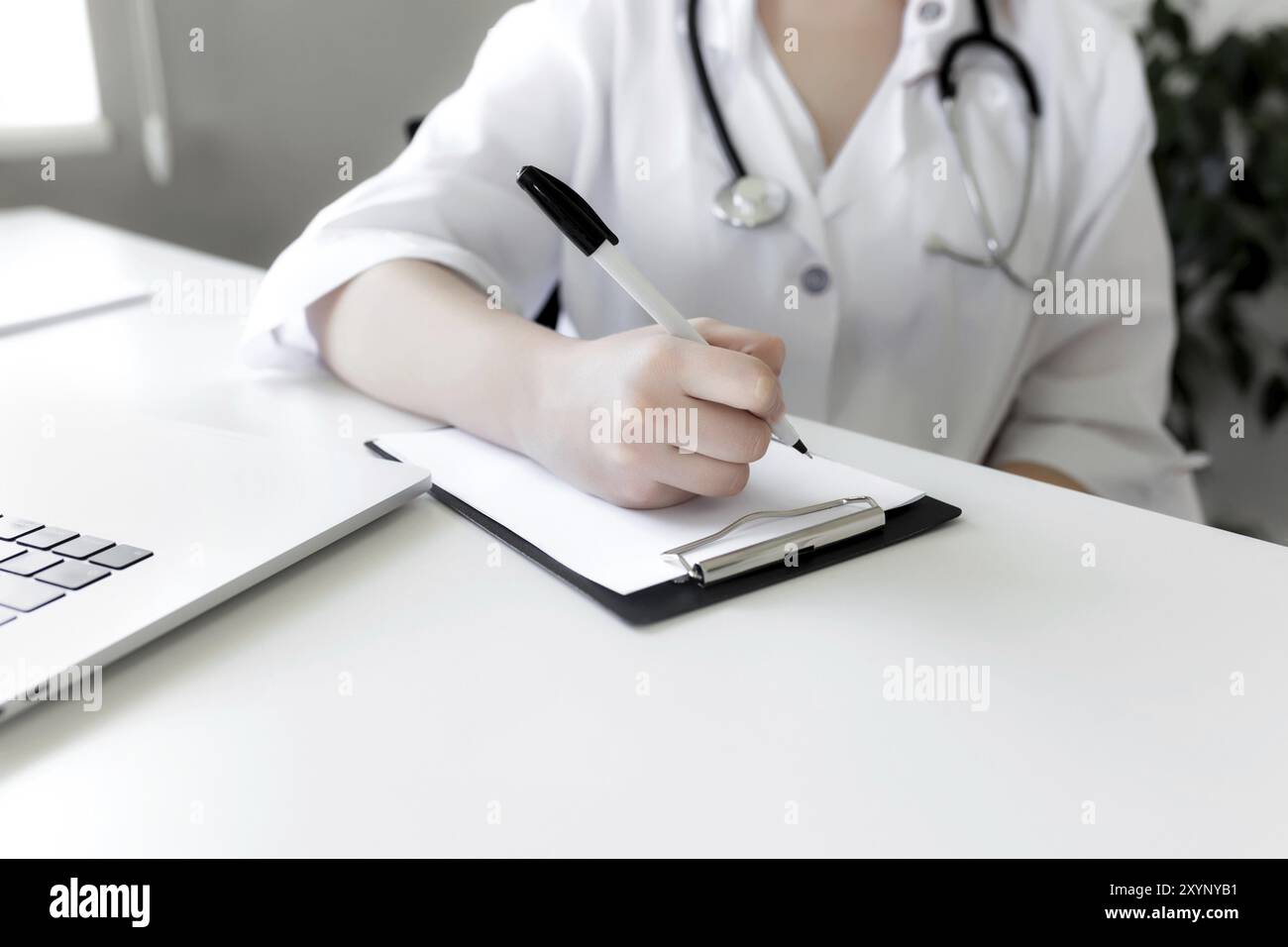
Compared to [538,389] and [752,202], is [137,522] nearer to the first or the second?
[538,389]

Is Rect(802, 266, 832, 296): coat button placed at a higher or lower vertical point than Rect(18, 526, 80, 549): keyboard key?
higher

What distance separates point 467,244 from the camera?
0.86 meters

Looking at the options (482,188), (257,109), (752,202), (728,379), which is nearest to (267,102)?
(257,109)

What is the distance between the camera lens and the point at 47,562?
0.46 metres

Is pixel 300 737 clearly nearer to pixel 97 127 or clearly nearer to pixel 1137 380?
pixel 1137 380

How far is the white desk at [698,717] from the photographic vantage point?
0.35 metres

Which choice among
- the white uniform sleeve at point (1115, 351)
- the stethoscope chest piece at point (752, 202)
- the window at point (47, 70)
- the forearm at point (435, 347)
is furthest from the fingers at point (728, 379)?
the window at point (47, 70)

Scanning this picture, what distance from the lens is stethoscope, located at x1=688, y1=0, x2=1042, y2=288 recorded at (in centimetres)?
87

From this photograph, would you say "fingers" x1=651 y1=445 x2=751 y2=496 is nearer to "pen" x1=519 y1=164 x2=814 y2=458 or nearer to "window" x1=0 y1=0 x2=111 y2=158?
"pen" x1=519 y1=164 x2=814 y2=458

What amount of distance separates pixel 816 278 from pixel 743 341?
1.05 ft

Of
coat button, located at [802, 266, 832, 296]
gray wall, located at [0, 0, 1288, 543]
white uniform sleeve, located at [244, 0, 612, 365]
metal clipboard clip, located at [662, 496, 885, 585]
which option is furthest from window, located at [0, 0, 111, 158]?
metal clipboard clip, located at [662, 496, 885, 585]

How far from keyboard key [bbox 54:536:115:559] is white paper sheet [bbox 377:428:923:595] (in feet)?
0.56

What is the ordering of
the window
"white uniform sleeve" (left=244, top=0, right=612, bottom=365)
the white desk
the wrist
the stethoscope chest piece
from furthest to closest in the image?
the window → the stethoscope chest piece → "white uniform sleeve" (left=244, top=0, right=612, bottom=365) → the wrist → the white desk
